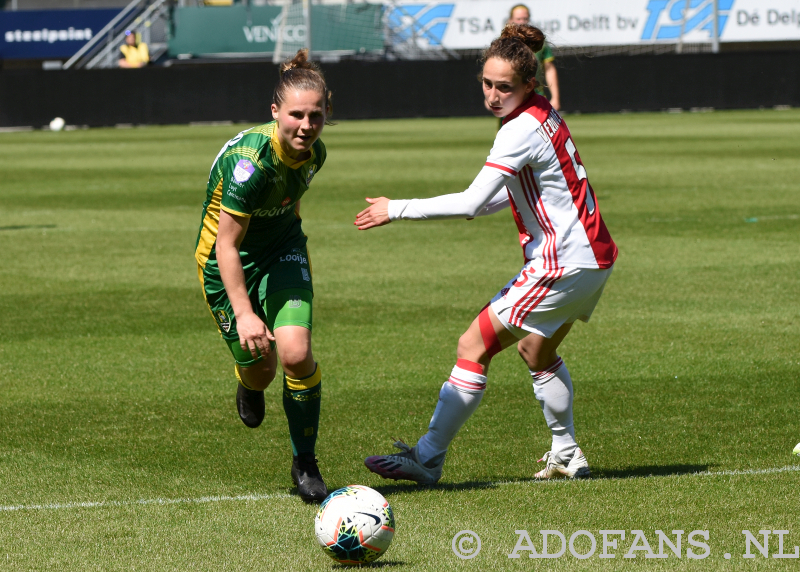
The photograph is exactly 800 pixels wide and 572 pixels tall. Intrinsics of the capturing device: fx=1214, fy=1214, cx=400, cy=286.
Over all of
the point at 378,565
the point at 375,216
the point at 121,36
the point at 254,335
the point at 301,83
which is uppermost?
the point at 301,83

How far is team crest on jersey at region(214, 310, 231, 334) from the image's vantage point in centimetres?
575

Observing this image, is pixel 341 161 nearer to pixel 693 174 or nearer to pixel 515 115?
pixel 693 174

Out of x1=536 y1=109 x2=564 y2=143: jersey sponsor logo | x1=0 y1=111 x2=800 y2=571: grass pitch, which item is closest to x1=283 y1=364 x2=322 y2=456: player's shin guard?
x1=0 y1=111 x2=800 y2=571: grass pitch

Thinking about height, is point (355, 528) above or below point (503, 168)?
below

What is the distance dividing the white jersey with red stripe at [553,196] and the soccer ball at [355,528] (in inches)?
53.7

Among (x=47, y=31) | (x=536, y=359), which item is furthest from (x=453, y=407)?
(x=47, y=31)

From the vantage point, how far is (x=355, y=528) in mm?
4438

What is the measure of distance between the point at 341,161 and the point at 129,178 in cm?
465

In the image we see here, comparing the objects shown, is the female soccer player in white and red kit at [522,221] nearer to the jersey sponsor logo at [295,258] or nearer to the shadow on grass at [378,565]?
the jersey sponsor logo at [295,258]

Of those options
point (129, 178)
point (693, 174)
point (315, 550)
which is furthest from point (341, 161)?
point (315, 550)

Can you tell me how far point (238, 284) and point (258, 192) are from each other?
41 cm

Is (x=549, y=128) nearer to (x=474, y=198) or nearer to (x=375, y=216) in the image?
(x=474, y=198)

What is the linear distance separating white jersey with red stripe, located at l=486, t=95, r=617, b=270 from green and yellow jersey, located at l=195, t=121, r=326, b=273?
92 centimetres

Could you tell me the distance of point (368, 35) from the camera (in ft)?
153
